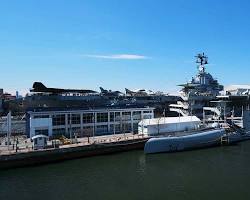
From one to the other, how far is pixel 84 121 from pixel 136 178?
20.4 m

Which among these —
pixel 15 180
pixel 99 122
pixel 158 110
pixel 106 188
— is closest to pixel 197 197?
pixel 106 188

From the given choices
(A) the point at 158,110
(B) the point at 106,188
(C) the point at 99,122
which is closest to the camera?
(B) the point at 106,188

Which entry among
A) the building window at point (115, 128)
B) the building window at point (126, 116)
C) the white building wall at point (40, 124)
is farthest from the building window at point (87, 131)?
the building window at point (126, 116)

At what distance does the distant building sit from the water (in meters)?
10.0

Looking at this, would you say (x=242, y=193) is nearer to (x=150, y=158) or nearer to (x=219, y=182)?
(x=219, y=182)

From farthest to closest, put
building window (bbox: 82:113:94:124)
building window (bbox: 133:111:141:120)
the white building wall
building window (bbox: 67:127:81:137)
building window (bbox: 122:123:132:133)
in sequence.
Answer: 1. building window (bbox: 133:111:141:120)
2. building window (bbox: 122:123:132:133)
3. building window (bbox: 82:113:94:124)
4. building window (bbox: 67:127:81:137)
5. the white building wall

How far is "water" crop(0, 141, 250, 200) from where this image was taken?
24516 millimetres

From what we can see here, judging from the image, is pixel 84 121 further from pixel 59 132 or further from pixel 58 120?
pixel 59 132

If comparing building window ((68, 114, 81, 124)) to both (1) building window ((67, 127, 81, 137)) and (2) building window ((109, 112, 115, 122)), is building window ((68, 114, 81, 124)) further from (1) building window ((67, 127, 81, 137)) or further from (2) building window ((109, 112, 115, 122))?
(2) building window ((109, 112, 115, 122))

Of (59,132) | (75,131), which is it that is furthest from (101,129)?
(59,132)

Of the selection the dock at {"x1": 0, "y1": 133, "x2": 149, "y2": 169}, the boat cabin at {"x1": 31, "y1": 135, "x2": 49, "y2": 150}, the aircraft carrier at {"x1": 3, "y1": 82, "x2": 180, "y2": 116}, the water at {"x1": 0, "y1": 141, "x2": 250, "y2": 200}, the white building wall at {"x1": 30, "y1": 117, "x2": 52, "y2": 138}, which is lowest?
the water at {"x1": 0, "y1": 141, "x2": 250, "y2": 200}

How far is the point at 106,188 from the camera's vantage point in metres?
25.9

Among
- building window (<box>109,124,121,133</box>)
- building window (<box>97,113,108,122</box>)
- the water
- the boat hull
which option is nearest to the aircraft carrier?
building window (<box>109,124,121,133</box>)

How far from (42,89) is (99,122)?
67.2 feet
